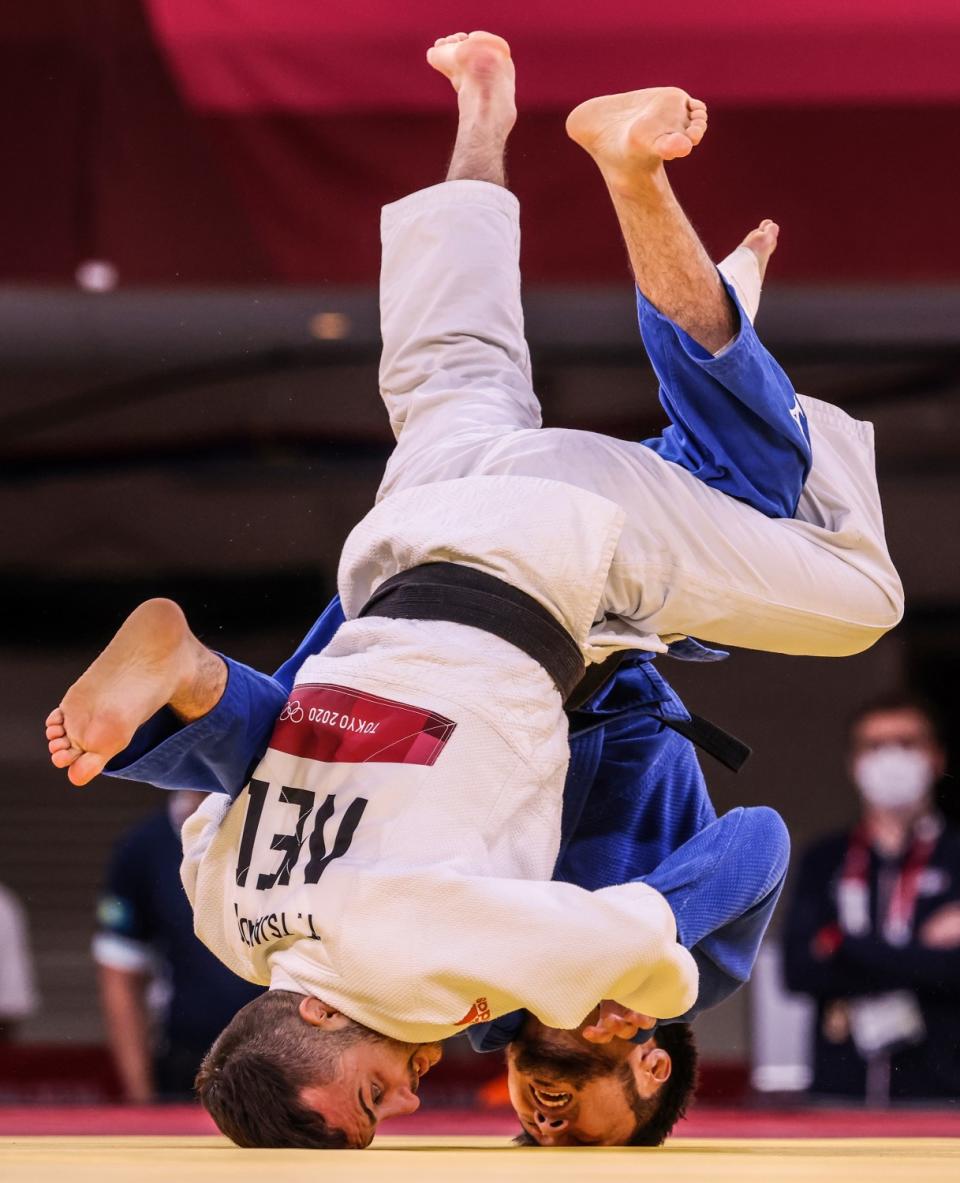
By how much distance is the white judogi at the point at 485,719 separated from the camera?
1.53 m

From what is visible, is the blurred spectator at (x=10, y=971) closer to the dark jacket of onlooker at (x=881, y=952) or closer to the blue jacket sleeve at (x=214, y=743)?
the dark jacket of onlooker at (x=881, y=952)

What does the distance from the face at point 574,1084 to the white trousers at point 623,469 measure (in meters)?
0.49

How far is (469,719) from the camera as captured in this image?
1.63m

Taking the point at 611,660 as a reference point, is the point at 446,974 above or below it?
below

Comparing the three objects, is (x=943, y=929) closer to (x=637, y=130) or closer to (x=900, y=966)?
(x=900, y=966)

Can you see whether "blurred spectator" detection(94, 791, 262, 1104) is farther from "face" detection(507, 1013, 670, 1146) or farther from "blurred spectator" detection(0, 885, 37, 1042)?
"face" detection(507, 1013, 670, 1146)

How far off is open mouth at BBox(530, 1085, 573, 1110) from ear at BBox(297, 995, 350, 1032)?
1.09 ft

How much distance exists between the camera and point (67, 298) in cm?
319

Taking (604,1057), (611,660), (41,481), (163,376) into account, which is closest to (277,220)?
(163,376)

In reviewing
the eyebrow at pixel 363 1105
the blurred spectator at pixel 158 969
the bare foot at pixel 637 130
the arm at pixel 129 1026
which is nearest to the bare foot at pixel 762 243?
the bare foot at pixel 637 130

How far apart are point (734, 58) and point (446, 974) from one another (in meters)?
1.88

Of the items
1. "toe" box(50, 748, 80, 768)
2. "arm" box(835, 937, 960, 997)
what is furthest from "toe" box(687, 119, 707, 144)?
"arm" box(835, 937, 960, 997)

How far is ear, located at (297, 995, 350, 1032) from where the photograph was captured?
158cm

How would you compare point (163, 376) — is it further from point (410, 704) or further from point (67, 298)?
point (410, 704)
